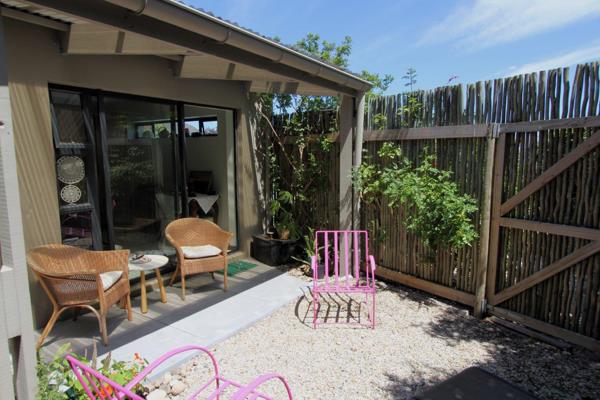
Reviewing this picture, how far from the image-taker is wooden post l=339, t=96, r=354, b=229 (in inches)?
188

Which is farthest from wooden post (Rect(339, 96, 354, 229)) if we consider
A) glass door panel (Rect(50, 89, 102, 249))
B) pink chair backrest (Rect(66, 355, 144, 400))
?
pink chair backrest (Rect(66, 355, 144, 400))

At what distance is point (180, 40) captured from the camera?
2.64m

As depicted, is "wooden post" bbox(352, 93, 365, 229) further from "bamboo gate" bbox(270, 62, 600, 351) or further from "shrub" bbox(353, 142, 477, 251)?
"bamboo gate" bbox(270, 62, 600, 351)

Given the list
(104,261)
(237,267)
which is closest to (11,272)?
(104,261)

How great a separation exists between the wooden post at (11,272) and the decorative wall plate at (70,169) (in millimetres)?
1995

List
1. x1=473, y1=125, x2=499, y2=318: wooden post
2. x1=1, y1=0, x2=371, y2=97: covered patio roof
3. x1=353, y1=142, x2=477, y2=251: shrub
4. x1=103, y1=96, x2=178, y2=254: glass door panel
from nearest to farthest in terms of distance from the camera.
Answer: x1=1, y1=0, x2=371, y2=97: covered patio roof, x1=473, y1=125, x2=499, y2=318: wooden post, x1=353, y1=142, x2=477, y2=251: shrub, x1=103, y1=96, x2=178, y2=254: glass door panel

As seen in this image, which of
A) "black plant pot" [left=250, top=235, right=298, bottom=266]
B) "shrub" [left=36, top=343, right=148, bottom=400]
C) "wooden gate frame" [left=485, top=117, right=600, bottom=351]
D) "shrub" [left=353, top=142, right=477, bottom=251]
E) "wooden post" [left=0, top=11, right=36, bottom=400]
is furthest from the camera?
"black plant pot" [left=250, top=235, right=298, bottom=266]

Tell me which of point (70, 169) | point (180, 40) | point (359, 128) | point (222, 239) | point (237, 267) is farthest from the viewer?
point (237, 267)

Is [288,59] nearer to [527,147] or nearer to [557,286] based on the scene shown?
[527,147]

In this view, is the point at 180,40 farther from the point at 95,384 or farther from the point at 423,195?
the point at 423,195

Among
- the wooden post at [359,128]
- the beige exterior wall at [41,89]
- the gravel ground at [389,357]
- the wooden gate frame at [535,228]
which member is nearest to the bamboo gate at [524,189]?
the wooden gate frame at [535,228]

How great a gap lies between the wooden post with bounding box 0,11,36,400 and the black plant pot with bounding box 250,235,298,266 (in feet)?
12.0

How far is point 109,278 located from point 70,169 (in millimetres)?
1243

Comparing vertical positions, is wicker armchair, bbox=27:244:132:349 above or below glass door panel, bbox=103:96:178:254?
below
